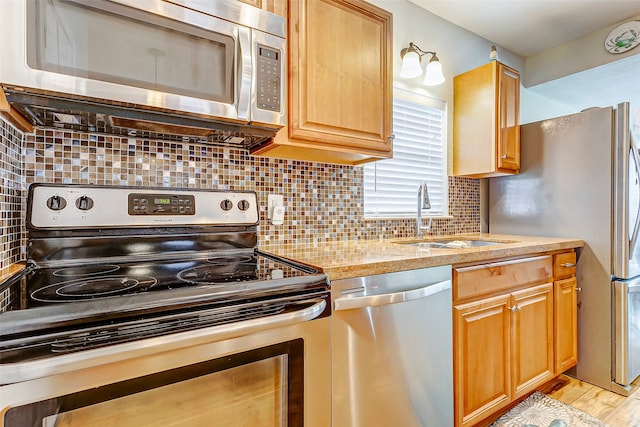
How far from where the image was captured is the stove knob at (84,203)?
1.18 metres

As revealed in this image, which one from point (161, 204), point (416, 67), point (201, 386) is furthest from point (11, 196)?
point (416, 67)

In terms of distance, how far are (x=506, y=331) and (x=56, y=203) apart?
2009 millimetres

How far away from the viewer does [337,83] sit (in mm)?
1476

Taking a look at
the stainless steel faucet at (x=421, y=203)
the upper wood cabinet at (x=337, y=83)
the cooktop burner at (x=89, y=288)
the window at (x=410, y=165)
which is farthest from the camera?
the window at (x=410, y=165)

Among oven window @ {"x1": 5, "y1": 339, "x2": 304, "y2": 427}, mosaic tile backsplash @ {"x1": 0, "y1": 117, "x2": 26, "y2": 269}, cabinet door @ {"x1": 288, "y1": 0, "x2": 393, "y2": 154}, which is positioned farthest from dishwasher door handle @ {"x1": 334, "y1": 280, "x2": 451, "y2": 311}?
mosaic tile backsplash @ {"x1": 0, "y1": 117, "x2": 26, "y2": 269}

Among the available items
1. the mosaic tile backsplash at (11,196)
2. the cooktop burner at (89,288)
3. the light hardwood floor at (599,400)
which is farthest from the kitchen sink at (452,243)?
the mosaic tile backsplash at (11,196)

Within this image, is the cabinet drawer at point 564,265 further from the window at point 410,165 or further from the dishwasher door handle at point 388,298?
the dishwasher door handle at point 388,298

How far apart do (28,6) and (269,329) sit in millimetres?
1087

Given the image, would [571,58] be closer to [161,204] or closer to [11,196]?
[161,204]

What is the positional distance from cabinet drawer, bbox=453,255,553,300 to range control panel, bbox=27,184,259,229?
968 millimetres

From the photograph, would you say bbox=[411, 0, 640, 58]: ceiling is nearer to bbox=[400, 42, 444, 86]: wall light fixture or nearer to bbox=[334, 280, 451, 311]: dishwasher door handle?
bbox=[400, 42, 444, 86]: wall light fixture

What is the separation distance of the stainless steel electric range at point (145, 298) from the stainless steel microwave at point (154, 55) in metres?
0.41

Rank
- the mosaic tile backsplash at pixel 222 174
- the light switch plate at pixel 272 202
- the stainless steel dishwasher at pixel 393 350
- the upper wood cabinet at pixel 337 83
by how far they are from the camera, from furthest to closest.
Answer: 1. the light switch plate at pixel 272 202
2. the upper wood cabinet at pixel 337 83
3. the mosaic tile backsplash at pixel 222 174
4. the stainless steel dishwasher at pixel 393 350

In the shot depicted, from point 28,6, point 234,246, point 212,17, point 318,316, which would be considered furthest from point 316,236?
point 28,6
